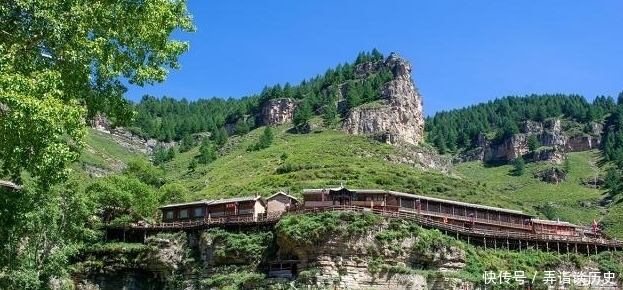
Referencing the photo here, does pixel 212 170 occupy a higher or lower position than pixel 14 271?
higher

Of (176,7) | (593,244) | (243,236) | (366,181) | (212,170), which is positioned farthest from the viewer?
(212,170)

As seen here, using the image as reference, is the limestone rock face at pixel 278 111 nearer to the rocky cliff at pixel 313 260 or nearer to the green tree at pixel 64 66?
the rocky cliff at pixel 313 260

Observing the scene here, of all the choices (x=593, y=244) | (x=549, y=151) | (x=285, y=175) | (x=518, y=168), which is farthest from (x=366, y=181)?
(x=549, y=151)

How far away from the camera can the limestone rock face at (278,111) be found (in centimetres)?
18362

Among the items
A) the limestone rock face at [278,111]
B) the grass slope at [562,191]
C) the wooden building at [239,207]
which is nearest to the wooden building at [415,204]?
the wooden building at [239,207]

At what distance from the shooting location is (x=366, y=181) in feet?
324

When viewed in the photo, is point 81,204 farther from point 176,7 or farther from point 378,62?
point 378,62

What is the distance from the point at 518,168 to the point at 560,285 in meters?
120

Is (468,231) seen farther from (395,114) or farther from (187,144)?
(187,144)

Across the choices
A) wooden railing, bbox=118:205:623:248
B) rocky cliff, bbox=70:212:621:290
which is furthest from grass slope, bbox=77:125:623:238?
rocky cliff, bbox=70:212:621:290

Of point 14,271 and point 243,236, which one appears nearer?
point 14,271

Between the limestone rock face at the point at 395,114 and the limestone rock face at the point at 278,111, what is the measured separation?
28.1 meters

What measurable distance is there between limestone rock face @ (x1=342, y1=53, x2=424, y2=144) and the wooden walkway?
2811 inches

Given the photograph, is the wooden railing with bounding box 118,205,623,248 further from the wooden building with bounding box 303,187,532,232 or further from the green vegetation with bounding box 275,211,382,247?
the wooden building with bounding box 303,187,532,232
